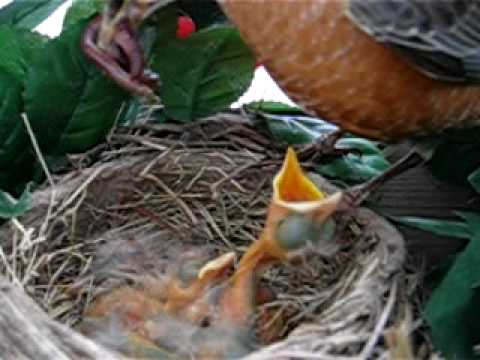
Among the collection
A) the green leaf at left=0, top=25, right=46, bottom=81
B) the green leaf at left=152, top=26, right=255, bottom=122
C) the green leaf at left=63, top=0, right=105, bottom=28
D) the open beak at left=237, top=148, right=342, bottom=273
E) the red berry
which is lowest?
the open beak at left=237, top=148, right=342, bottom=273

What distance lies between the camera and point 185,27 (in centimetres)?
132

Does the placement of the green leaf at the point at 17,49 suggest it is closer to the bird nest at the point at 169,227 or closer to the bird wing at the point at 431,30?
the bird nest at the point at 169,227

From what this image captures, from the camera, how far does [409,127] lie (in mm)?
1209

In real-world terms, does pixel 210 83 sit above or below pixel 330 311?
above

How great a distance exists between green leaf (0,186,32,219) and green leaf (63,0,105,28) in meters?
0.24

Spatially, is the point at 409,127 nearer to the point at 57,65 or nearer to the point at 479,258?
the point at 479,258

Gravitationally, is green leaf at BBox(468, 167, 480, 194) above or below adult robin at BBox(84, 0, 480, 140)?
below

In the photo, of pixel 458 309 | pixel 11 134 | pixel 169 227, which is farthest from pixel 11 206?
pixel 458 309

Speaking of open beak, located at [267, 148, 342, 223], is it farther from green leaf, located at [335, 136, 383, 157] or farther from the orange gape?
green leaf, located at [335, 136, 383, 157]

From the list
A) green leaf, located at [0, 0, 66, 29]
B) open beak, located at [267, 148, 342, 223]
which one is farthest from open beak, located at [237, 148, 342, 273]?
green leaf, located at [0, 0, 66, 29]

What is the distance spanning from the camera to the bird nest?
118cm

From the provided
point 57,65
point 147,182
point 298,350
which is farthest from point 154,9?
point 298,350

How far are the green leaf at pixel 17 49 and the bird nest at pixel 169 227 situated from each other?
13cm

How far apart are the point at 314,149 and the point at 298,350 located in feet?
1.42
